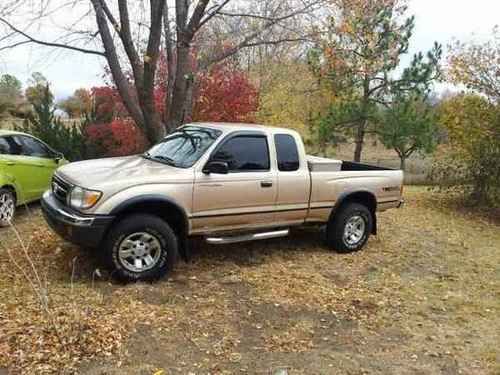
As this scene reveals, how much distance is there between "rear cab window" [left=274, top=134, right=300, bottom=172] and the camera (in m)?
6.34

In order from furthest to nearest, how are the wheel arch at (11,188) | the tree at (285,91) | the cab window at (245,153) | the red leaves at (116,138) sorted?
the tree at (285,91), the red leaves at (116,138), the wheel arch at (11,188), the cab window at (245,153)

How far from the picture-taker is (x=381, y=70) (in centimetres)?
1731

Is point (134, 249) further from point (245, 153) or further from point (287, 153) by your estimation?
point (287, 153)

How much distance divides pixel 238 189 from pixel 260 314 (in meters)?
1.63

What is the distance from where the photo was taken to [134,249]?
208 inches

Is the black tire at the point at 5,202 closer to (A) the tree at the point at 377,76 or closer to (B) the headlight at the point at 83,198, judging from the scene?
(B) the headlight at the point at 83,198

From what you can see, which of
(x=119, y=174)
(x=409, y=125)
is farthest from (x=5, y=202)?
(x=409, y=125)

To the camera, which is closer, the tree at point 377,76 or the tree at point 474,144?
the tree at point 474,144

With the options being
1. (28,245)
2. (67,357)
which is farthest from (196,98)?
(67,357)

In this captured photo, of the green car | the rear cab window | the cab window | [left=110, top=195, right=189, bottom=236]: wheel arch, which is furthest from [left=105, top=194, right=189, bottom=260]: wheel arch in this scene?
the green car

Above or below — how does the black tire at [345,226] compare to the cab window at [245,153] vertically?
below

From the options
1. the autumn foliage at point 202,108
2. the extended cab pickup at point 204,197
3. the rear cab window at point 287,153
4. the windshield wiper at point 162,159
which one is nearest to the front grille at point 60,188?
the extended cab pickup at point 204,197

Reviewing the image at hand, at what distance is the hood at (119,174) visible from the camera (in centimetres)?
516

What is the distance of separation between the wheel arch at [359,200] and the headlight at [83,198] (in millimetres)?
3405
